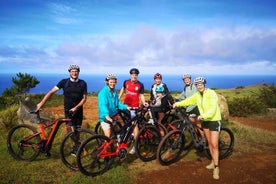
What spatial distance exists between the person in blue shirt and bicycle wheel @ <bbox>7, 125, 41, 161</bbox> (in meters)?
1.95

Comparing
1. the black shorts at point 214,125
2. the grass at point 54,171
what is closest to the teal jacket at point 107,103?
the grass at point 54,171

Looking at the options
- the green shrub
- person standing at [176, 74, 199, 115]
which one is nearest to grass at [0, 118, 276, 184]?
person standing at [176, 74, 199, 115]

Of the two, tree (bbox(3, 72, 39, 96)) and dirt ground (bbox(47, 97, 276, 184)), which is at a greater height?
tree (bbox(3, 72, 39, 96))

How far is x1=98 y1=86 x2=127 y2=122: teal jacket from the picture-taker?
251 inches

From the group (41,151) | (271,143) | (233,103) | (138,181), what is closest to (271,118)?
(233,103)

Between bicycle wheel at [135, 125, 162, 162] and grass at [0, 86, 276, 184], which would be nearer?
grass at [0, 86, 276, 184]

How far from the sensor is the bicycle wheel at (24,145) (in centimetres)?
671

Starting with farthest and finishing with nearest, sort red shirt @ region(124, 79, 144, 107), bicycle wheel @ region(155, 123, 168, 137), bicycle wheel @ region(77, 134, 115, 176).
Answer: red shirt @ region(124, 79, 144, 107) → bicycle wheel @ region(155, 123, 168, 137) → bicycle wheel @ region(77, 134, 115, 176)

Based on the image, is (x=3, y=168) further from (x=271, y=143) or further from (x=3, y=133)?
(x=271, y=143)

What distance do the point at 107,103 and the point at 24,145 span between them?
264cm

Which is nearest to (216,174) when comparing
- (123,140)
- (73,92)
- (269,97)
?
(123,140)

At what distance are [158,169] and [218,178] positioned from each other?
61.9 inches

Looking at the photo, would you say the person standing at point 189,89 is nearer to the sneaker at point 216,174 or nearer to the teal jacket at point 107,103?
the sneaker at point 216,174

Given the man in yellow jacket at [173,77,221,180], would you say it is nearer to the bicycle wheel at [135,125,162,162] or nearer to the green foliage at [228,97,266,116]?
the bicycle wheel at [135,125,162,162]
